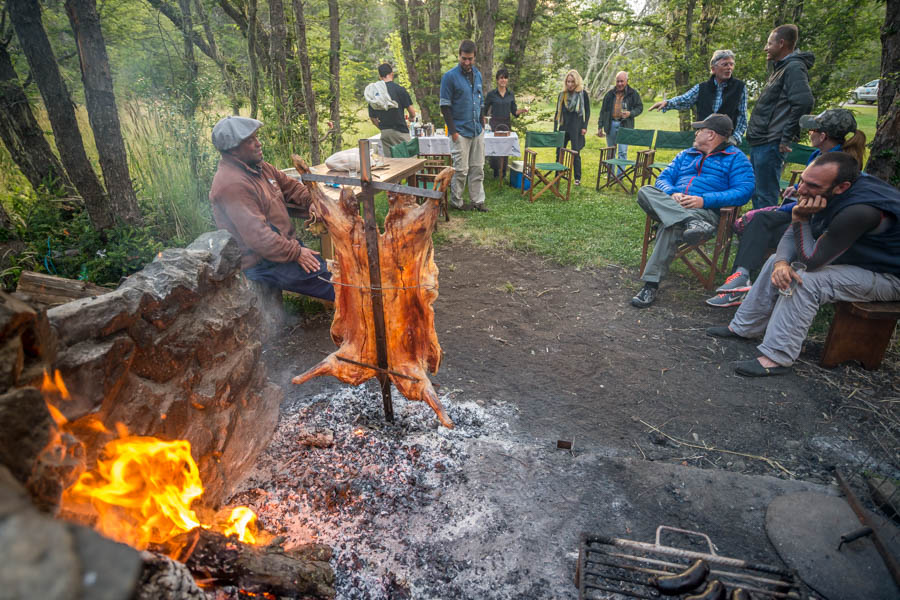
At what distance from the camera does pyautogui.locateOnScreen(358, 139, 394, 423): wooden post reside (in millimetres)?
2201

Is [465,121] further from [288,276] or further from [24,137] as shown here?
[24,137]

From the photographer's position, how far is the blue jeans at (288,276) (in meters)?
3.65

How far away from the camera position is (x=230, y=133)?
3.18 metres

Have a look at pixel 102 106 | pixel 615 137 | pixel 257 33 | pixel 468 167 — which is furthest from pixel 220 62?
pixel 615 137

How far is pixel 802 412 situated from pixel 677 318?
56.1 inches

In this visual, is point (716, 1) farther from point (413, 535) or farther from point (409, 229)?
point (413, 535)

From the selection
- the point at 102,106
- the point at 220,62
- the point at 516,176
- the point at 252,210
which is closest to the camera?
the point at 252,210

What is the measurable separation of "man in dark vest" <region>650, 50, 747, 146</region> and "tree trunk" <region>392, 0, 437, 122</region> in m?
6.81

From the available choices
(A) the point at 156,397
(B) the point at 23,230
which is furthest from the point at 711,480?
(B) the point at 23,230

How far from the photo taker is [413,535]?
7.00 feet

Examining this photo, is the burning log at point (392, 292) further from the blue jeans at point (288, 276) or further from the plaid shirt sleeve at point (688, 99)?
the plaid shirt sleeve at point (688, 99)

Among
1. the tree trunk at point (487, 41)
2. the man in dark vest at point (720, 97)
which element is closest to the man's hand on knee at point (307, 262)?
the man in dark vest at point (720, 97)

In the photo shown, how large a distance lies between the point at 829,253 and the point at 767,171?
2.63 meters

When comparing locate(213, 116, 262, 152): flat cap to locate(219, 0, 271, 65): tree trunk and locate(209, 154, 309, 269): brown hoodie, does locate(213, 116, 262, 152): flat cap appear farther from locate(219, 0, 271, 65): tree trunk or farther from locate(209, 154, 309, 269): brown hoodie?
locate(219, 0, 271, 65): tree trunk
